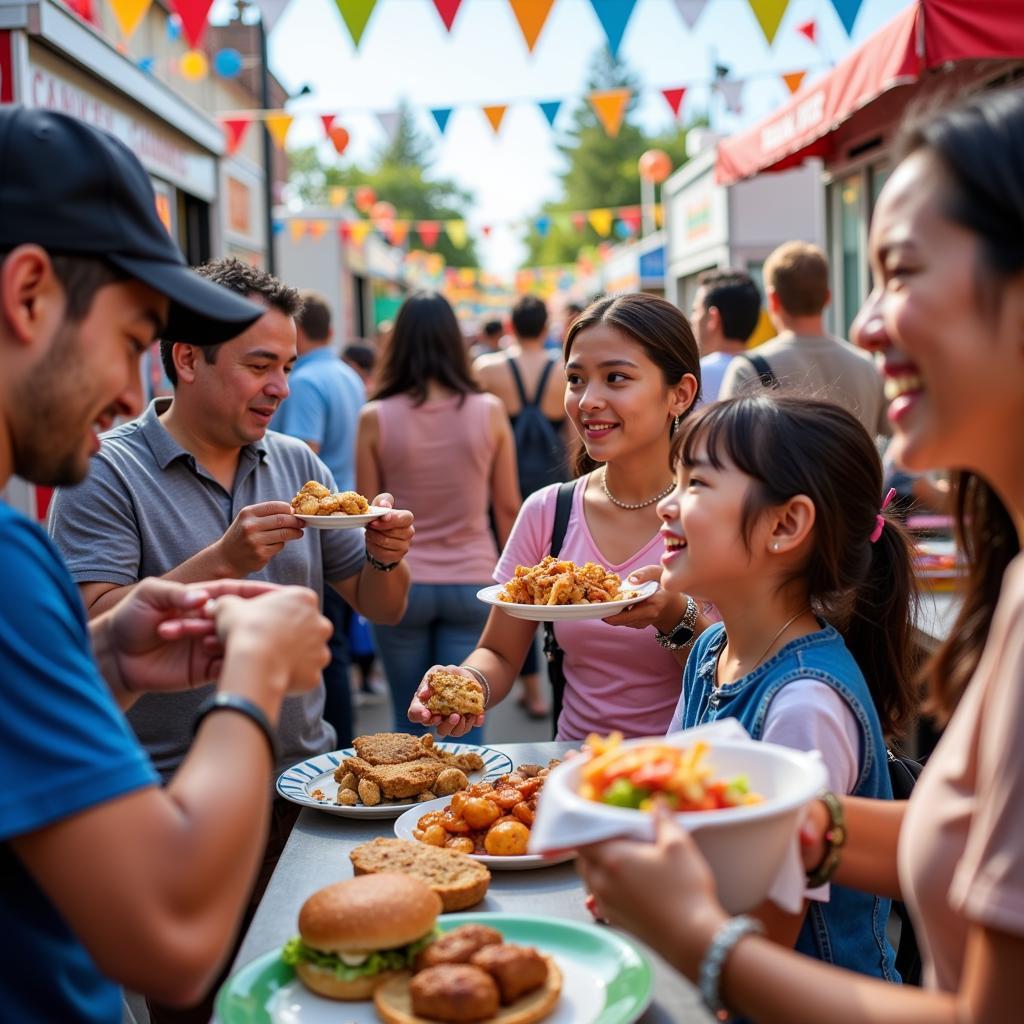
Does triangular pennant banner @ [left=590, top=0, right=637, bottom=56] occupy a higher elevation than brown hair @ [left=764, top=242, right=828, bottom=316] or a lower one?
higher

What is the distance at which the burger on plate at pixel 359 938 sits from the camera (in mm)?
1688

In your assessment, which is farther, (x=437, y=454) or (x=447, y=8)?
(x=447, y=8)

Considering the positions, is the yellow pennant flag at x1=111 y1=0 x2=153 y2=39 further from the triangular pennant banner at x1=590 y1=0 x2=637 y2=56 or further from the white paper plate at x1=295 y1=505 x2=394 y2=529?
the white paper plate at x1=295 y1=505 x2=394 y2=529

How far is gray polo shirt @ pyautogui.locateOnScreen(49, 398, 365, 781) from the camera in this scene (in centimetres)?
299

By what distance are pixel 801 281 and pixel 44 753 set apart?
593 centimetres

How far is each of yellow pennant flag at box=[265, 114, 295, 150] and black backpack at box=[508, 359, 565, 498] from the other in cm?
401

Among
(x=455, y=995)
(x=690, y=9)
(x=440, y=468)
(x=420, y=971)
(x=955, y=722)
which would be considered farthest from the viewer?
(x=690, y=9)

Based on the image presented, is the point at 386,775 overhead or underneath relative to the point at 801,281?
underneath

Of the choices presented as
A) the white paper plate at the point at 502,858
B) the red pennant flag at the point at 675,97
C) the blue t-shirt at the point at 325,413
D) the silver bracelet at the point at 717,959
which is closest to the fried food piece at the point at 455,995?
the silver bracelet at the point at 717,959

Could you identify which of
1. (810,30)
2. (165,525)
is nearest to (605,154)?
(810,30)

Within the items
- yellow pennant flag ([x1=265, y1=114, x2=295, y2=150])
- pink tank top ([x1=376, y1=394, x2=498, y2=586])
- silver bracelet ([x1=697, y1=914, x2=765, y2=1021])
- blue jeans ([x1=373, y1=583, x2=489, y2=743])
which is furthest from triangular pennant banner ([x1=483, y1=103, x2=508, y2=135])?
silver bracelet ([x1=697, y1=914, x2=765, y2=1021])

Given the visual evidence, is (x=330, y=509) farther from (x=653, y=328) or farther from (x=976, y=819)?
(x=976, y=819)

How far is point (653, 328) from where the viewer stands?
10.8ft

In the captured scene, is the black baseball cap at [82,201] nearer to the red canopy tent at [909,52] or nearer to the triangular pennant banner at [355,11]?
the red canopy tent at [909,52]
